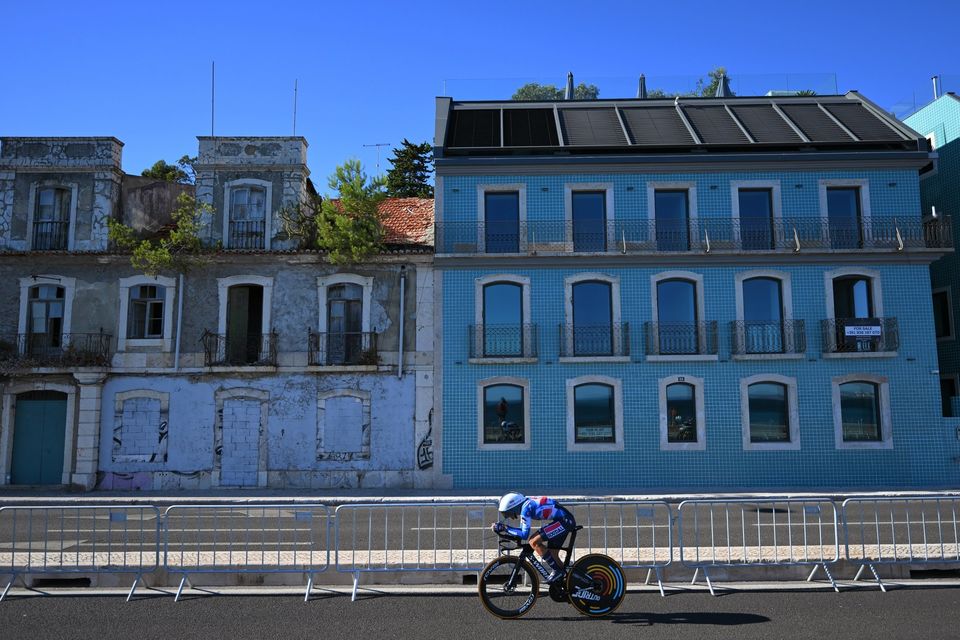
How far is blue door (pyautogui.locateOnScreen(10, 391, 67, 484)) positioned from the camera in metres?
22.2

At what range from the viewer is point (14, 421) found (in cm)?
2250

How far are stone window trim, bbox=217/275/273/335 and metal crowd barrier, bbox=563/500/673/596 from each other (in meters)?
13.1

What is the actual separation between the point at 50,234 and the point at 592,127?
743 inches

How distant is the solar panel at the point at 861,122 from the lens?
23.9 meters

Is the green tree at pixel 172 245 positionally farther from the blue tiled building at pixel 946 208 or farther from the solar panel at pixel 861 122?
the blue tiled building at pixel 946 208

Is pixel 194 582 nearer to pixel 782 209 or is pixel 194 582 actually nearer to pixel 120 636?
pixel 120 636

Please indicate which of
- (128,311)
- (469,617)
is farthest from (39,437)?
(469,617)

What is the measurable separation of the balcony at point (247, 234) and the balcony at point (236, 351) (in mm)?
3058

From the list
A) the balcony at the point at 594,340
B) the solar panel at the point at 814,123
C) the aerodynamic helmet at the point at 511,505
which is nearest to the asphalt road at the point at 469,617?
the aerodynamic helmet at the point at 511,505

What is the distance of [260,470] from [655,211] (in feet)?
49.7

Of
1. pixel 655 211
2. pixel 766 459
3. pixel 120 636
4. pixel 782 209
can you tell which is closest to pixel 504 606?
pixel 120 636

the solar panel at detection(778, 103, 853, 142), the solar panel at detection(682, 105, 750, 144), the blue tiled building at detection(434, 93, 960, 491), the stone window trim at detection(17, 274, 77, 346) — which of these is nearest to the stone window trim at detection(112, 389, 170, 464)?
the stone window trim at detection(17, 274, 77, 346)

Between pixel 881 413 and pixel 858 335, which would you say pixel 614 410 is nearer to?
pixel 858 335

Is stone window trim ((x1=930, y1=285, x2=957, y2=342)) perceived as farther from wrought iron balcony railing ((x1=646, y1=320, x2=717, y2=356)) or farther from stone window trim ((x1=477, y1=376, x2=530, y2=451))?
stone window trim ((x1=477, y1=376, x2=530, y2=451))
